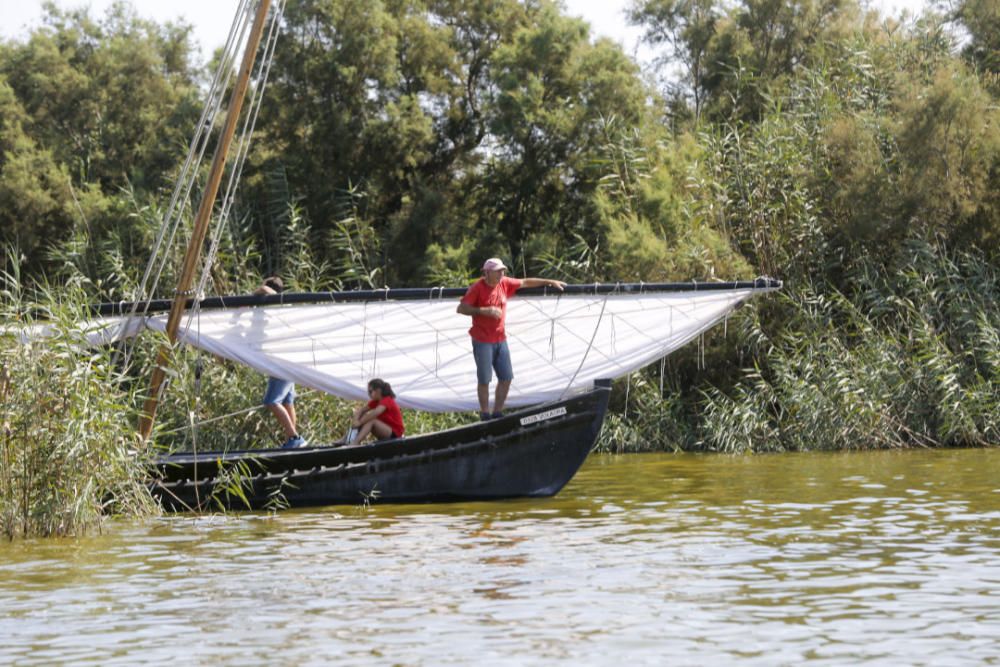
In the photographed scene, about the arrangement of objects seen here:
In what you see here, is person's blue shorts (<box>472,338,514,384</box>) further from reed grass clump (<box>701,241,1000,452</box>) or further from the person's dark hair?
reed grass clump (<box>701,241,1000,452</box>)

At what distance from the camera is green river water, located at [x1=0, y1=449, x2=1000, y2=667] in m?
7.16

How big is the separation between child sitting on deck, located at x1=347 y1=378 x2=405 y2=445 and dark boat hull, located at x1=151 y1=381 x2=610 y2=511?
44 cm

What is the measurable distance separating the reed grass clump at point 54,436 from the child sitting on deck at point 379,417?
295 centimetres

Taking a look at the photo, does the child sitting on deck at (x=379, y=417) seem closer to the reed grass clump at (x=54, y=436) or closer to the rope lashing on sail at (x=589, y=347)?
the rope lashing on sail at (x=589, y=347)

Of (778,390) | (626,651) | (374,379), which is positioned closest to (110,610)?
(626,651)

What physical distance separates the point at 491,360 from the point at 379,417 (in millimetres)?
1174

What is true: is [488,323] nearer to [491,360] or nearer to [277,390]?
[491,360]

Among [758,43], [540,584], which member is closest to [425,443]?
[540,584]

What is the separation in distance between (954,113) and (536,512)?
407 inches

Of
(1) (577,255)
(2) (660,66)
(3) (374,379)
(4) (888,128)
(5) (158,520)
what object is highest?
(2) (660,66)

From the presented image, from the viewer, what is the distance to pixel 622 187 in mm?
21719

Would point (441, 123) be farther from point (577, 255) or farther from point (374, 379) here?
point (374, 379)

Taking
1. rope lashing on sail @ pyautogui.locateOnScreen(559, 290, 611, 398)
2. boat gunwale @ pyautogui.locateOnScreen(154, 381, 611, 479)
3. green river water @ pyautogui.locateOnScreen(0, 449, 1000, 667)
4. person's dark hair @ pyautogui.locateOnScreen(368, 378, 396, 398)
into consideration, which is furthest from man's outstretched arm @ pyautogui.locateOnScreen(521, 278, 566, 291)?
green river water @ pyautogui.locateOnScreen(0, 449, 1000, 667)

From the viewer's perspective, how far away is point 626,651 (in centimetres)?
705
